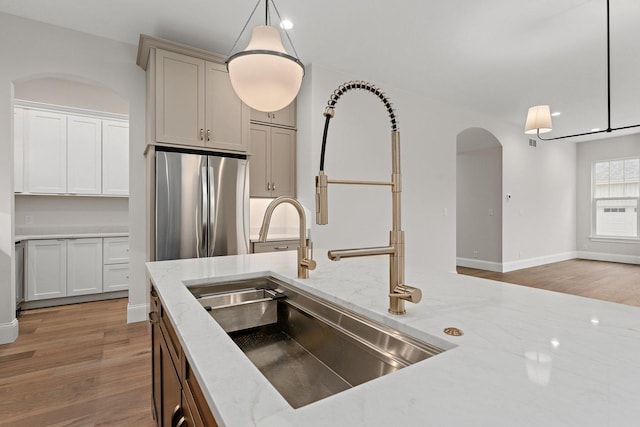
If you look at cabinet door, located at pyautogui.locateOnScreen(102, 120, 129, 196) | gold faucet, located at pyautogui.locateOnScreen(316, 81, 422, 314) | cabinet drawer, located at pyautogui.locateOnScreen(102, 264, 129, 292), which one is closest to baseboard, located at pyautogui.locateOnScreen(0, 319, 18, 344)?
cabinet drawer, located at pyautogui.locateOnScreen(102, 264, 129, 292)

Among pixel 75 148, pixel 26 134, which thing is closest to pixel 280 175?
pixel 75 148

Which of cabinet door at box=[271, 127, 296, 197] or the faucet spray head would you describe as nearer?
the faucet spray head

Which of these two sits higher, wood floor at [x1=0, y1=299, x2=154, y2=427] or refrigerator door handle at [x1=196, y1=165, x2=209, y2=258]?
refrigerator door handle at [x1=196, y1=165, x2=209, y2=258]

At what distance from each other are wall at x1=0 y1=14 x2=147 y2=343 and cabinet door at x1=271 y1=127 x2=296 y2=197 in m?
1.37

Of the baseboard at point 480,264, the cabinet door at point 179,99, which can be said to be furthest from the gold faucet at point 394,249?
the baseboard at point 480,264

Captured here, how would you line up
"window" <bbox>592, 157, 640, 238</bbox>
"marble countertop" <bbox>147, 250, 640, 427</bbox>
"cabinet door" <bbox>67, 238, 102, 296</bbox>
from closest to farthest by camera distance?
1. "marble countertop" <bbox>147, 250, 640, 427</bbox>
2. "cabinet door" <bbox>67, 238, 102, 296</bbox>
3. "window" <bbox>592, 157, 640, 238</bbox>

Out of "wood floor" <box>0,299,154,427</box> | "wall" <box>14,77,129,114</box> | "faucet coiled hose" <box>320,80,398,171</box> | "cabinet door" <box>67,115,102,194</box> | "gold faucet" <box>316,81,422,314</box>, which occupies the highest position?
"wall" <box>14,77,129,114</box>

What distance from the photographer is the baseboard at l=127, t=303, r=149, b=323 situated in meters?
3.31

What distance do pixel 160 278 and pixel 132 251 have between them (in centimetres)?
230

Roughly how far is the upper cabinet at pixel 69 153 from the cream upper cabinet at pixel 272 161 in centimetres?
198

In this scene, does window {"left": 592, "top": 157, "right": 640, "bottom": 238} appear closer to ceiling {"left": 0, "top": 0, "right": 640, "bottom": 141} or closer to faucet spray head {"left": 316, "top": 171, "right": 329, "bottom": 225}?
ceiling {"left": 0, "top": 0, "right": 640, "bottom": 141}

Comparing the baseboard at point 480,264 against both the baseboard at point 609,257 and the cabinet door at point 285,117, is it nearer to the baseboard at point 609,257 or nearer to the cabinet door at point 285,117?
the baseboard at point 609,257

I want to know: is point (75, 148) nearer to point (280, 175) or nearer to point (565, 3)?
point (280, 175)

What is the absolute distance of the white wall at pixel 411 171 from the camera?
391cm
